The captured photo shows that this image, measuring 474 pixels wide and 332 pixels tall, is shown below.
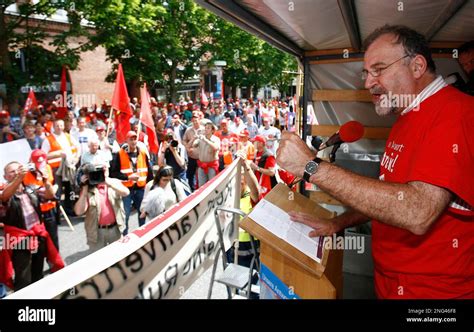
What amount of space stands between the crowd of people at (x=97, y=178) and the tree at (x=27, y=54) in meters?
2.17

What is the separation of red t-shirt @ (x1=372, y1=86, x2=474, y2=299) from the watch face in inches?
13.9

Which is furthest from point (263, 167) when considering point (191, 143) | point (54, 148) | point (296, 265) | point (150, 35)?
point (150, 35)

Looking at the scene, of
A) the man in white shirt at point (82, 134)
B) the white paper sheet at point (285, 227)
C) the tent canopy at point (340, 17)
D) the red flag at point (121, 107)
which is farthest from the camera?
the man in white shirt at point (82, 134)

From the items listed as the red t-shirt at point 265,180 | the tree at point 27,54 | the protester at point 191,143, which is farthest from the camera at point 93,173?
the tree at point 27,54

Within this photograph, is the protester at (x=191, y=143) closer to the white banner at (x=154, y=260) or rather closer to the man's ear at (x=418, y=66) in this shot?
the white banner at (x=154, y=260)

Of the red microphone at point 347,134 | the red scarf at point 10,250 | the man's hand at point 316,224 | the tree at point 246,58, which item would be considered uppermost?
the tree at point 246,58

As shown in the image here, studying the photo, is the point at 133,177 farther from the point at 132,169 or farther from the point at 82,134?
the point at 82,134

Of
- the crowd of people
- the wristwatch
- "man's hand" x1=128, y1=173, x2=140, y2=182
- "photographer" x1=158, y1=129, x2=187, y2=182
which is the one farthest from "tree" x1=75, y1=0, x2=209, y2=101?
the wristwatch

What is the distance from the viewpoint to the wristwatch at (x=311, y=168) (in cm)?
156

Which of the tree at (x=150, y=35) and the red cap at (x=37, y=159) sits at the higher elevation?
the tree at (x=150, y=35)

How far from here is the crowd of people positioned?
4582 mm

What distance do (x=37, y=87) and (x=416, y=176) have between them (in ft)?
49.5

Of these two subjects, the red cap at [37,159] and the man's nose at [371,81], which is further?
the red cap at [37,159]

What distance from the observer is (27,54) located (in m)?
14.3
